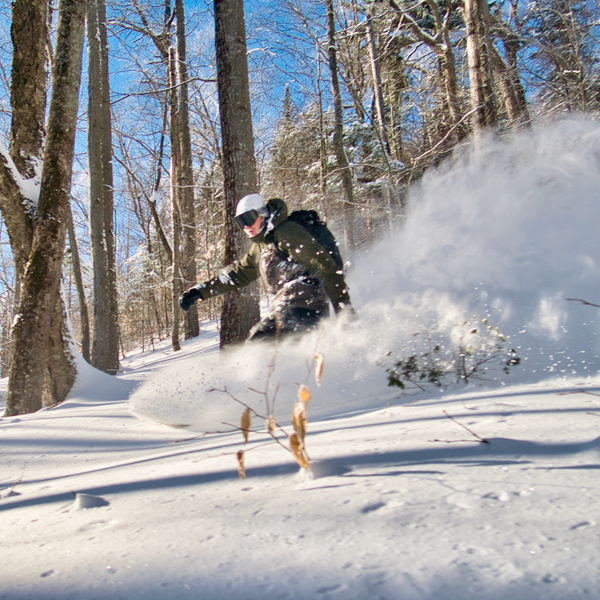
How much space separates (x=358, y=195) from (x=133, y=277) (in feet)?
60.2

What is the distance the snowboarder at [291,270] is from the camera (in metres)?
3.70

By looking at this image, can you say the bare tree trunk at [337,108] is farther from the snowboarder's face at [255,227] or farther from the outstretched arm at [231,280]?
the snowboarder's face at [255,227]

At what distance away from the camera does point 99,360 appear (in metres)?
8.88

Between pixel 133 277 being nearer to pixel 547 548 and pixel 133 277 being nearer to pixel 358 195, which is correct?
pixel 358 195

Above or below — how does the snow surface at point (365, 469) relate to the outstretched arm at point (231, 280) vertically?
below

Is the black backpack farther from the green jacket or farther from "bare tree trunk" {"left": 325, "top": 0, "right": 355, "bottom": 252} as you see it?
"bare tree trunk" {"left": 325, "top": 0, "right": 355, "bottom": 252}

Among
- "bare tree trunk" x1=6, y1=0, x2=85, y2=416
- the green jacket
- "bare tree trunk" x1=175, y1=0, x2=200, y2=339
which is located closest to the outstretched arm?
the green jacket

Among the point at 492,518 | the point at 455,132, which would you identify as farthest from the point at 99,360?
the point at 455,132

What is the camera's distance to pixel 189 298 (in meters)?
4.20

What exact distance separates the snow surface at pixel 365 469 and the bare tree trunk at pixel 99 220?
211 inches

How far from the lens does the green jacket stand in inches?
145

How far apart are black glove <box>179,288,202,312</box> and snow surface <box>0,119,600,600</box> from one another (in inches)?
26.6

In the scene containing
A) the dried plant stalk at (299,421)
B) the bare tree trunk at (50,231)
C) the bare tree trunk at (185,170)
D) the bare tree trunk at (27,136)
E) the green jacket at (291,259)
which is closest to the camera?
the dried plant stalk at (299,421)

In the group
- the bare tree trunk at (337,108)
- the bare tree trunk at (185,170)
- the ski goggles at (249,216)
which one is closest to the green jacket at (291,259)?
the ski goggles at (249,216)
